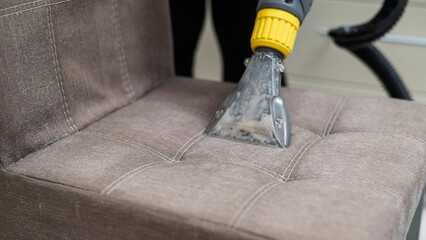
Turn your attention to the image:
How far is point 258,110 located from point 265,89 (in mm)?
43

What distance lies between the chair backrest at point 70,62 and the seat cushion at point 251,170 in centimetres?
4

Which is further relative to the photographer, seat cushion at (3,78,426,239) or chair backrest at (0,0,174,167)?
chair backrest at (0,0,174,167)

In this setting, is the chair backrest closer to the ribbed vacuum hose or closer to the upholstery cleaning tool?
the upholstery cleaning tool

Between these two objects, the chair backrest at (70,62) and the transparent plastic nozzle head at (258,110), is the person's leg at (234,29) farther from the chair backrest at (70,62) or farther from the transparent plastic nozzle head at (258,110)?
the transparent plastic nozzle head at (258,110)

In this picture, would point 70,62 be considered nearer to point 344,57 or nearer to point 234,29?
point 234,29

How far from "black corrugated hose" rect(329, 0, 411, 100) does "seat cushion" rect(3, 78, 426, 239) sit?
0.78ft

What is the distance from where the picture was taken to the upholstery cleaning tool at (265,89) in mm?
919

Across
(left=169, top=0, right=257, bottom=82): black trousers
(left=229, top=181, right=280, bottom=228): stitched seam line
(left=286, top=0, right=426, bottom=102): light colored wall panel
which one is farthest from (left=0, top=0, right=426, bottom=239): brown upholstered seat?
(left=286, top=0, right=426, bottom=102): light colored wall panel

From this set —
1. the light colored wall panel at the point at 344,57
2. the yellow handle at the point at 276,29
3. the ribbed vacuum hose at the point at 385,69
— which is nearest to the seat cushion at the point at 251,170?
the yellow handle at the point at 276,29

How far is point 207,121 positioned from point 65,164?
0.30m

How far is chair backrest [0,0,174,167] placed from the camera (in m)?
0.85

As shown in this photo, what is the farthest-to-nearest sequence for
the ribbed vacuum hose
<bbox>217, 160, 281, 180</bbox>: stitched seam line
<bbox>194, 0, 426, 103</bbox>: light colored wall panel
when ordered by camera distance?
<bbox>194, 0, 426, 103</bbox>: light colored wall panel < the ribbed vacuum hose < <bbox>217, 160, 281, 180</bbox>: stitched seam line

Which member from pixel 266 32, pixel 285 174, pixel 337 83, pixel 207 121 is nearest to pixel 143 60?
pixel 207 121

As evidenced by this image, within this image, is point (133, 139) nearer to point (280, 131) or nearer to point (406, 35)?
point (280, 131)
